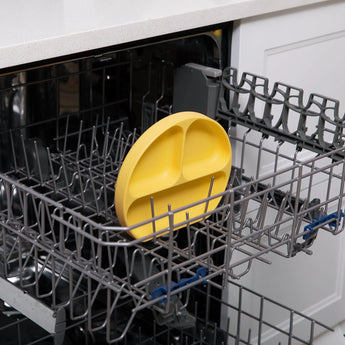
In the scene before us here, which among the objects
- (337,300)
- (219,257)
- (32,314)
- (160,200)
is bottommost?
(337,300)

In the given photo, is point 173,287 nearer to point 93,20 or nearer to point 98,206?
point 98,206

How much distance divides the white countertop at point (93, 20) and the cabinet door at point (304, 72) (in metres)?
0.05

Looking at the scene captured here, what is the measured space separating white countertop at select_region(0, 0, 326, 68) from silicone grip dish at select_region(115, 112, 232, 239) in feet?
0.56

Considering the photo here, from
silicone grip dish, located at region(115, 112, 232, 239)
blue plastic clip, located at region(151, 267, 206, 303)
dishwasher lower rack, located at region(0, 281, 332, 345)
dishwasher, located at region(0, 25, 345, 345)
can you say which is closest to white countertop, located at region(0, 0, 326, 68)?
dishwasher, located at region(0, 25, 345, 345)

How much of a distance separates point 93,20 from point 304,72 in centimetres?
50

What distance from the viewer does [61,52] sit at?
3.43 feet

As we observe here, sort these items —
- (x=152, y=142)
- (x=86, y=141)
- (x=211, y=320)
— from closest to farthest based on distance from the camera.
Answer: (x=152, y=142) < (x=86, y=141) < (x=211, y=320)

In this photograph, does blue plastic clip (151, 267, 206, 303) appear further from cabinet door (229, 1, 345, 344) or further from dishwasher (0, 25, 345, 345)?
cabinet door (229, 1, 345, 344)

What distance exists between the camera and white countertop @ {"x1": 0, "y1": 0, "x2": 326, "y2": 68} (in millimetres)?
1024

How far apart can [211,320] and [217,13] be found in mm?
611

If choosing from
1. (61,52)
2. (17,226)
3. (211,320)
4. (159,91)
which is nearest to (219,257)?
(211,320)

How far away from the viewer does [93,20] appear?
3.73 ft

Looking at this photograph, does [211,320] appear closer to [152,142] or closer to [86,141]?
[86,141]

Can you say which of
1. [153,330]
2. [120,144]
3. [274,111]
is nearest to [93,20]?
[120,144]
